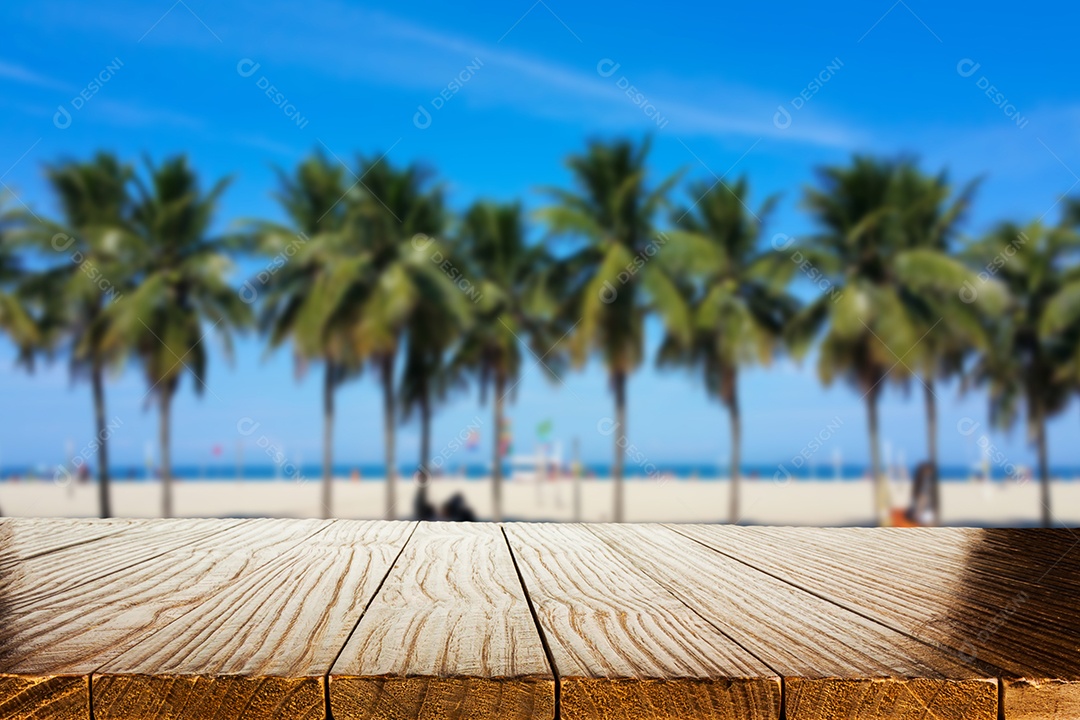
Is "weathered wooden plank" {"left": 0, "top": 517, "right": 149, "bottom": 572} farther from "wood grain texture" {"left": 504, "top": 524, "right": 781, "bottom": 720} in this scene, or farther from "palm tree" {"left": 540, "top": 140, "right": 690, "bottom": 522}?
"palm tree" {"left": 540, "top": 140, "right": 690, "bottom": 522}

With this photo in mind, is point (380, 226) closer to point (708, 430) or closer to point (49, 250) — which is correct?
point (49, 250)

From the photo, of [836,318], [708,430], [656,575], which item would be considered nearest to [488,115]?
[836,318]

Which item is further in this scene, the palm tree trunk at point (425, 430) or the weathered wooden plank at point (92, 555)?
the palm tree trunk at point (425, 430)

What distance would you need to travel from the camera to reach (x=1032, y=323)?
1095 centimetres

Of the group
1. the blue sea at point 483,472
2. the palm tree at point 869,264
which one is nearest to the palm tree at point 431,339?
the palm tree at point 869,264

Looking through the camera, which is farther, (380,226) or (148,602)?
(380,226)

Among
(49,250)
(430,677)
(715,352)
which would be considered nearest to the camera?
(430,677)

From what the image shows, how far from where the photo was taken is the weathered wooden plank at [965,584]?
44 centimetres

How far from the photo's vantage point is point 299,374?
38.8 feet

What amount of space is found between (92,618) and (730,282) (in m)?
11.7

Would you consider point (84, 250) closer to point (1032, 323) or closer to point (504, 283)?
point (504, 283)

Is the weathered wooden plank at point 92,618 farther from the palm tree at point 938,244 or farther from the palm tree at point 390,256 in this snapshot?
the palm tree at point 938,244

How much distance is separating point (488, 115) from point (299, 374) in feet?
15.0

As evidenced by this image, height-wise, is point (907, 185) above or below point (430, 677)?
above
